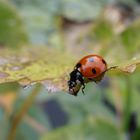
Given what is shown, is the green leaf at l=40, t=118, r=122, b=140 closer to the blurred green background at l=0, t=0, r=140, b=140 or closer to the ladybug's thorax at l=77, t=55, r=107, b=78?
the blurred green background at l=0, t=0, r=140, b=140

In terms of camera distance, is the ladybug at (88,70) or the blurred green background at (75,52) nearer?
the ladybug at (88,70)

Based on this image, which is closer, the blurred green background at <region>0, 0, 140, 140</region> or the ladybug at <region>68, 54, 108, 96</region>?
the ladybug at <region>68, 54, 108, 96</region>

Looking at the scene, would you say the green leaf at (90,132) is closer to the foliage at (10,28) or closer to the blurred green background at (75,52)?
the blurred green background at (75,52)

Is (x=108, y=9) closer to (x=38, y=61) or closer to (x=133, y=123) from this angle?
(x=133, y=123)

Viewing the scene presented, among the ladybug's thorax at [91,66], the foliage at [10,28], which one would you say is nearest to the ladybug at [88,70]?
the ladybug's thorax at [91,66]

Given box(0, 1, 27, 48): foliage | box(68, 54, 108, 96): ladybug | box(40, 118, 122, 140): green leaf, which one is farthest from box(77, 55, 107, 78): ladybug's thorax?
box(0, 1, 27, 48): foliage

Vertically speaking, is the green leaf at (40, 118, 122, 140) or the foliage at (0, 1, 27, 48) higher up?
the foliage at (0, 1, 27, 48)

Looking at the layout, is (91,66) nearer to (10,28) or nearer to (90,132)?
(90,132)
